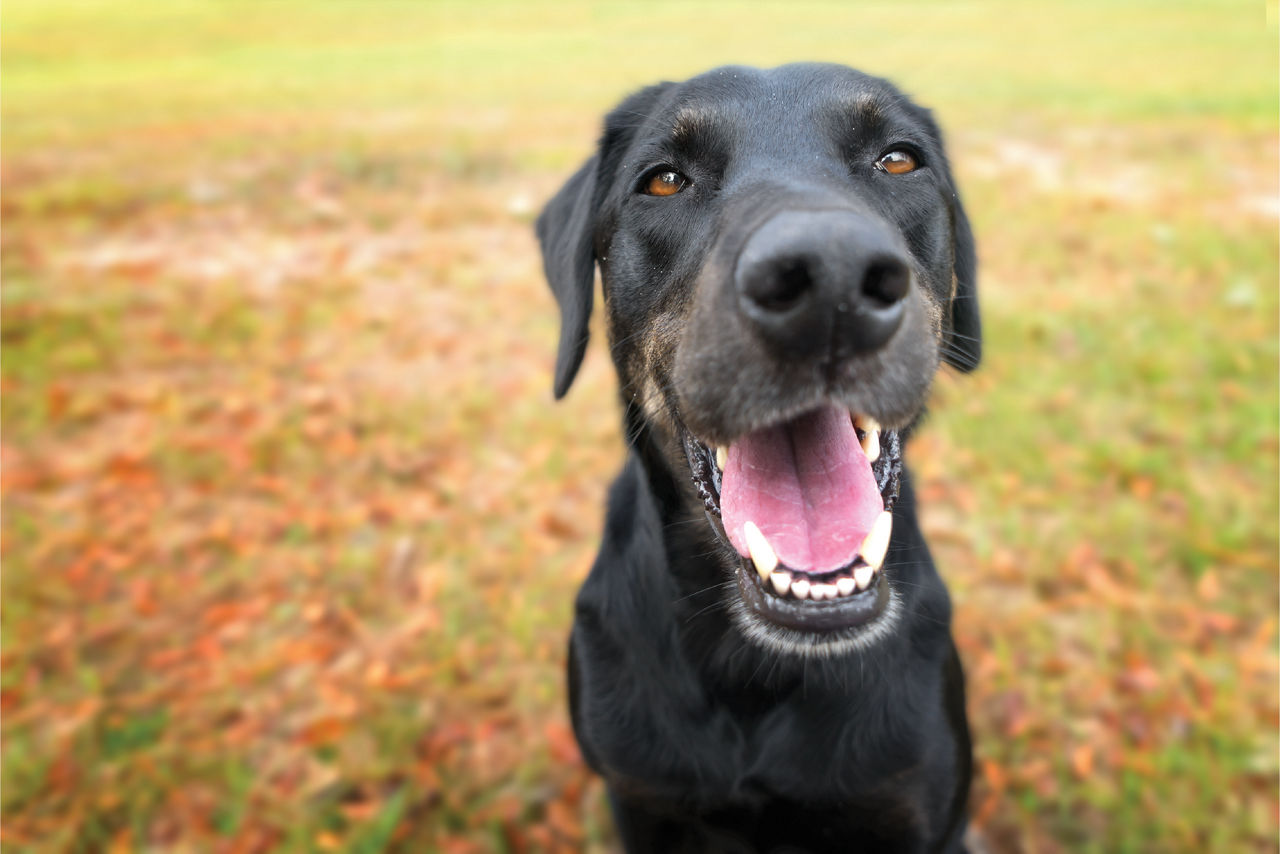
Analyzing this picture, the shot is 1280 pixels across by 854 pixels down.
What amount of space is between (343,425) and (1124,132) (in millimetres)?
10689

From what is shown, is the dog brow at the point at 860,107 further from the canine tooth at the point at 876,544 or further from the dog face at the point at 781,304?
the canine tooth at the point at 876,544

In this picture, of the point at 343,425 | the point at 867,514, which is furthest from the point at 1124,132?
the point at 867,514

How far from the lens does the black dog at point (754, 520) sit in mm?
1941

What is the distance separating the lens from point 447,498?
15.5 feet

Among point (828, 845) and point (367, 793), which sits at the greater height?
point (828, 845)

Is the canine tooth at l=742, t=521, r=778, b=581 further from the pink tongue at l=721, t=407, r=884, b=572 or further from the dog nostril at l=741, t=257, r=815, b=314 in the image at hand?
the dog nostril at l=741, t=257, r=815, b=314

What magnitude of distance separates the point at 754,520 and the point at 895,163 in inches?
42.2

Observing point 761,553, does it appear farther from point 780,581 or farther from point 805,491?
point 805,491

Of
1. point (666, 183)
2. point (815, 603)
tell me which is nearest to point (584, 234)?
point (666, 183)

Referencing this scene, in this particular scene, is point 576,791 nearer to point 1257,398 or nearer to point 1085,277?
point 1257,398

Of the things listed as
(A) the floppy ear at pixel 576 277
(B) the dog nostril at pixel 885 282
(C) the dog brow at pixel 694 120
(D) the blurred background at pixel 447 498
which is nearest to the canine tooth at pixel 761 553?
(B) the dog nostril at pixel 885 282

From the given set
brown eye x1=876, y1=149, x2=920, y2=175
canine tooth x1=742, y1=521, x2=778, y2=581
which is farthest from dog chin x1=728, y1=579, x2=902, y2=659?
brown eye x1=876, y1=149, x2=920, y2=175

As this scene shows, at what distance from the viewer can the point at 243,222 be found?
809 cm

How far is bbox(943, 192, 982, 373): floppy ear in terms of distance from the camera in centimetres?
259
